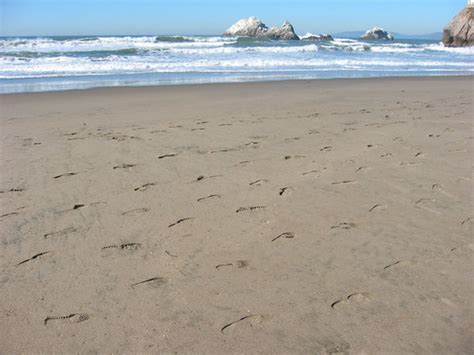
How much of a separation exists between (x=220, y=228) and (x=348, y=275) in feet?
3.10

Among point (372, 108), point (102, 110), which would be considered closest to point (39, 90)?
point (102, 110)

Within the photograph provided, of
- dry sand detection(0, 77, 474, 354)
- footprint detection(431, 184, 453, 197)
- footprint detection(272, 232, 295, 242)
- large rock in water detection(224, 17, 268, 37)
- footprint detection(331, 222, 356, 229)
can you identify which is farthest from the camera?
large rock in water detection(224, 17, 268, 37)

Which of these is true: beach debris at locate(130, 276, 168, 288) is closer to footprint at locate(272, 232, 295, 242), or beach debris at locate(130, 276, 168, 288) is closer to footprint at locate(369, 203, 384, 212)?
footprint at locate(272, 232, 295, 242)

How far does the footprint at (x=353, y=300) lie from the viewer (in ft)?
7.52

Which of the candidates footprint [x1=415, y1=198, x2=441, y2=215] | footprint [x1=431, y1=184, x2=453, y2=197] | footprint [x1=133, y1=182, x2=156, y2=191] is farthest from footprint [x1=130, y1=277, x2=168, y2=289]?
footprint [x1=431, y1=184, x2=453, y2=197]

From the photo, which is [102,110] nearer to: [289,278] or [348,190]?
[348,190]

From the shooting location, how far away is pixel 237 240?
9.79 ft

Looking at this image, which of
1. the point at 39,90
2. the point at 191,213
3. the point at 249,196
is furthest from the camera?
the point at 39,90

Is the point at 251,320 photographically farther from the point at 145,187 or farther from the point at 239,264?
the point at 145,187

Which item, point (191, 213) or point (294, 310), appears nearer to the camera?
point (294, 310)

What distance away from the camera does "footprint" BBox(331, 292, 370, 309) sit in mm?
2293

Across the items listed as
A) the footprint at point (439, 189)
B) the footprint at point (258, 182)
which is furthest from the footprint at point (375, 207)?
the footprint at point (258, 182)

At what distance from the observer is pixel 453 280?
98.8 inches

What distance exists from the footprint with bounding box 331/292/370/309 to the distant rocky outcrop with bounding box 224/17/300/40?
60732 millimetres
